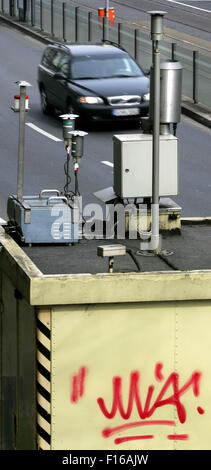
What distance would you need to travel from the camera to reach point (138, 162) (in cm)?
1213

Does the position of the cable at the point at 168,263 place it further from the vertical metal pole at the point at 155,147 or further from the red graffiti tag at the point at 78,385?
the red graffiti tag at the point at 78,385

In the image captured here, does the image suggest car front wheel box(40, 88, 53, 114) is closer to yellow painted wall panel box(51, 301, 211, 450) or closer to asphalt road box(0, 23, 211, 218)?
asphalt road box(0, 23, 211, 218)

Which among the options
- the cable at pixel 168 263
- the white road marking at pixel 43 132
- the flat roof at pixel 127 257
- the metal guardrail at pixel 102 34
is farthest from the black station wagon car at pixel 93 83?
the cable at pixel 168 263

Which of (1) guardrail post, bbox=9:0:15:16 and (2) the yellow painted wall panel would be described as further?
(1) guardrail post, bbox=9:0:15:16

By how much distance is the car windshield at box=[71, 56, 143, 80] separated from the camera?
3266cm

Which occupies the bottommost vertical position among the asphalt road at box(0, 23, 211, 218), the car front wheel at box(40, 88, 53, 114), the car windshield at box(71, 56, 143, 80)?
the asphalt road at box(0, 23, 211, 218)

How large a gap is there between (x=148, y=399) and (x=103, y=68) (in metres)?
23.0

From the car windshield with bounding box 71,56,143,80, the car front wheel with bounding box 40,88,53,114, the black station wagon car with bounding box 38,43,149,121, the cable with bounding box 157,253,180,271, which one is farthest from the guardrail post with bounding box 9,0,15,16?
the cable with bounding box 157,253,180,271

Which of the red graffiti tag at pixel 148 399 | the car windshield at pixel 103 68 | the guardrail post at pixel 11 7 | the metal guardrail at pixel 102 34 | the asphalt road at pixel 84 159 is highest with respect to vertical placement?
the guardrail post at pixel 11 7

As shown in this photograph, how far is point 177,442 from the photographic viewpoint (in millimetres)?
10523

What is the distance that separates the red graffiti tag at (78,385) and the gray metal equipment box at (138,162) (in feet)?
7.66

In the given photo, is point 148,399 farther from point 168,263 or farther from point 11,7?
point 11,7

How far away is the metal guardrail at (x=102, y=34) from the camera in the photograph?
35688 millimetres

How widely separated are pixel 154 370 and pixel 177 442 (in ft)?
2.00
